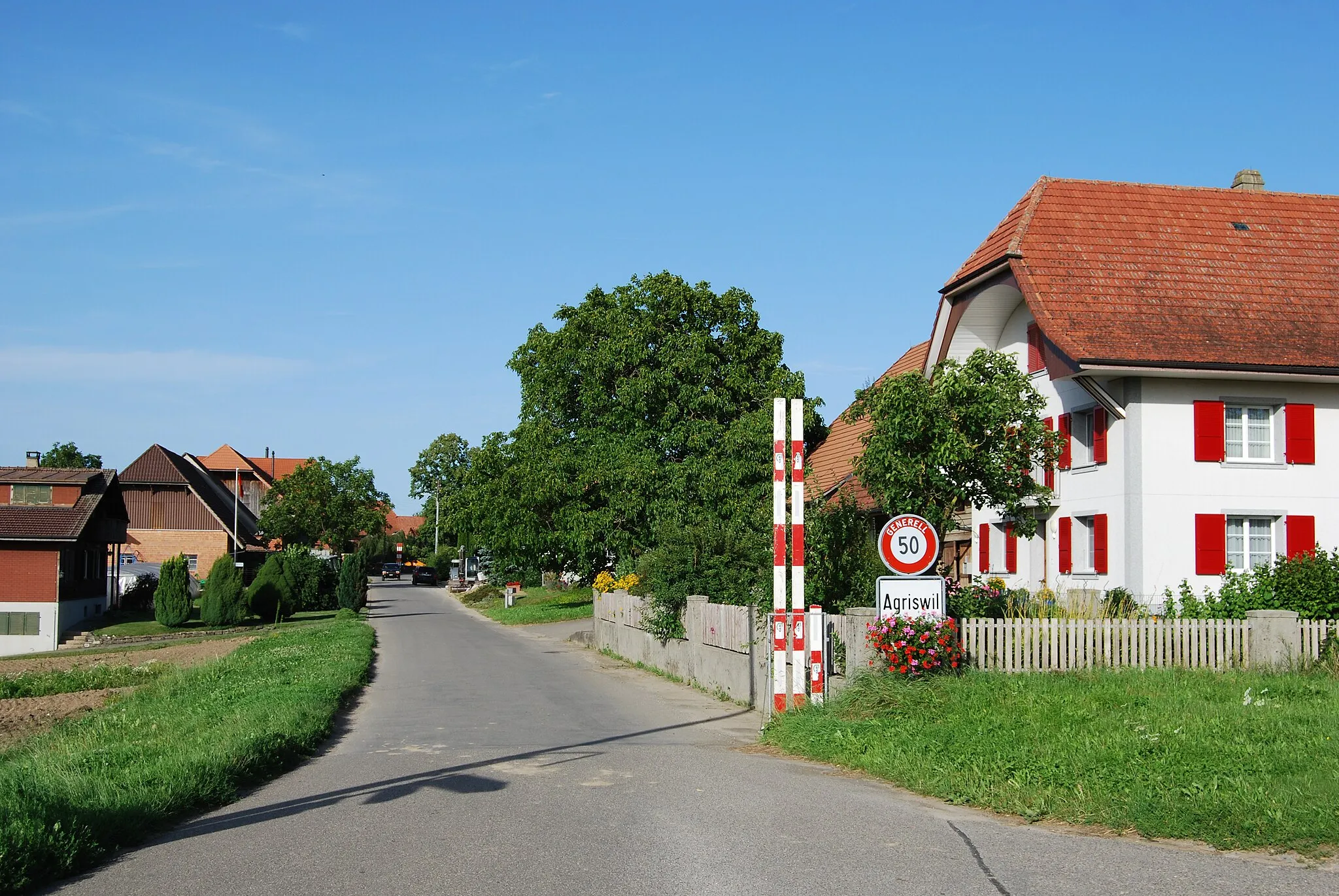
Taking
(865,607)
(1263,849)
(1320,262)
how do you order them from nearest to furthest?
(1263,849) < (865,607) < (1320,262)

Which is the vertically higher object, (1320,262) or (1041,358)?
(1320,262)

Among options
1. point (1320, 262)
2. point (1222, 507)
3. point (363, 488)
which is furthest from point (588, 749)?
point (363, 488)

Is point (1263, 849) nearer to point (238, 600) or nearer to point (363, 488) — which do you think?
point (238, 600)

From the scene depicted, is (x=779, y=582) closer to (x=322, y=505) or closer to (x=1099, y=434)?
(x=1099, y=434)

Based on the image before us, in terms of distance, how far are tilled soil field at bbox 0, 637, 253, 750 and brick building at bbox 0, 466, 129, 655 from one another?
Result: 29.1ft

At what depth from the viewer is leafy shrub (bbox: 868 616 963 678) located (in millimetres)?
13812

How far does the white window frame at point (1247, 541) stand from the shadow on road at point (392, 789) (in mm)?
16714

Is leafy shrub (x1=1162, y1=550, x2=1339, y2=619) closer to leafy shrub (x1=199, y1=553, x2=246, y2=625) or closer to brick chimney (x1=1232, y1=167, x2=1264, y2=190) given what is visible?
brick chimney (x1=1232, y1=167, x2=1264, y2=190)

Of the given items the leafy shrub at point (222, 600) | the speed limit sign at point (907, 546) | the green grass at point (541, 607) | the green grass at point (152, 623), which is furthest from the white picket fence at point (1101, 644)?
the leafy shrub at point (222, 600)

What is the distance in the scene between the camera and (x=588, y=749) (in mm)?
12633

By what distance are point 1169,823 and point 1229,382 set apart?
18.3m

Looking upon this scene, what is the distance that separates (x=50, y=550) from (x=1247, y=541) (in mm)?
40881

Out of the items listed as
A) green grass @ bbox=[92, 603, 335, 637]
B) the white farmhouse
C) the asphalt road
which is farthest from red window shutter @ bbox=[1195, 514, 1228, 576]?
green grass @ bbox=[92, 603, 335, 637]

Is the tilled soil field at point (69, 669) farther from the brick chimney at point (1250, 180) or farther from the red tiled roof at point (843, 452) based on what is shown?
the brick chimney at point (1250, 180)
